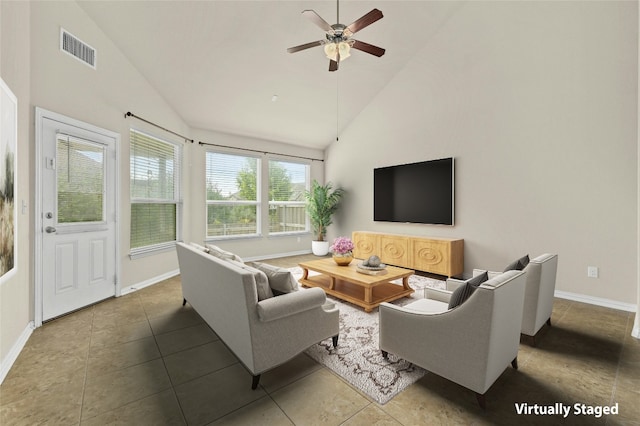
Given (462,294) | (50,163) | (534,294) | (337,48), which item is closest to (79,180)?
(50,163)

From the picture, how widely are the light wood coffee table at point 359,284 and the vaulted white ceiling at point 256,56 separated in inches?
123

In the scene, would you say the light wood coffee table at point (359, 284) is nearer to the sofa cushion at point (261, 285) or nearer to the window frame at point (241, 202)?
the sofa cushion at point (261, 285)

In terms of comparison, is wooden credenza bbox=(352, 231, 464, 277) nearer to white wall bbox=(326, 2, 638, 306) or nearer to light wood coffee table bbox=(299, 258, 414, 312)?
white wall bbox=(326, 2, 638, 306)

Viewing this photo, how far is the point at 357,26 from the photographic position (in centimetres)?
277

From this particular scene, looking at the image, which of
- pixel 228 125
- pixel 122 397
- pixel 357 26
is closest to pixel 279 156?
pixel 228 125

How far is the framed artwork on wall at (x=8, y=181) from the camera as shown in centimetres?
198

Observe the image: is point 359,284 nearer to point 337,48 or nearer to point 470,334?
point 470,334

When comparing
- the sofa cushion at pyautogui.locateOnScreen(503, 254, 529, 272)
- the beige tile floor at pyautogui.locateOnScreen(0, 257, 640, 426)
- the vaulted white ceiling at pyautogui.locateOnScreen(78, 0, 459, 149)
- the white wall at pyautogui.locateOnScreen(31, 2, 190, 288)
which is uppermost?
the vaulted white ceiling at pyautogui.locateOnScreen(78, 0, 459, 149)

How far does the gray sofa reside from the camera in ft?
5.79

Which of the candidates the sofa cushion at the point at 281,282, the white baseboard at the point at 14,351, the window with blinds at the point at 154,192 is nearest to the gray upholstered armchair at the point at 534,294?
the sofa cushion at the point at 281,282

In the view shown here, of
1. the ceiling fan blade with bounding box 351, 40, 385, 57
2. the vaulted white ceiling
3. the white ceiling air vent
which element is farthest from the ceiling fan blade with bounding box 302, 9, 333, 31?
the white ceiling air vent

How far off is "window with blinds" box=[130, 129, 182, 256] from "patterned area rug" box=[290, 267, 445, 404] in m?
3.14

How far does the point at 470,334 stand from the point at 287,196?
559 cm

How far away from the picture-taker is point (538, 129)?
376 cm
